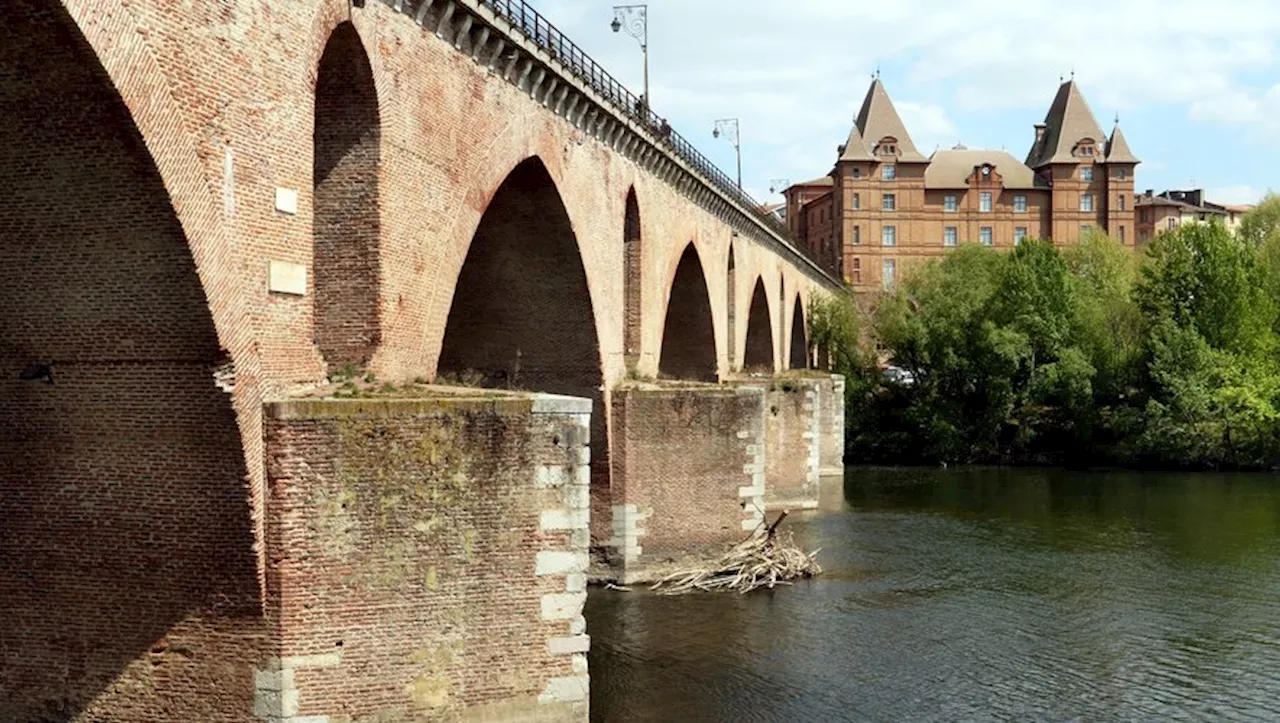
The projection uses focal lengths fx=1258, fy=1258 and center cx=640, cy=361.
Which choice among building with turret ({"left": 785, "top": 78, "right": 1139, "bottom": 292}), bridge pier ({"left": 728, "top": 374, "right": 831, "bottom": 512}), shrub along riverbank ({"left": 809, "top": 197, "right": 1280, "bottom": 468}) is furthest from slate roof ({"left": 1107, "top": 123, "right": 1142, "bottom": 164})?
bridge pier ({"left": 728, "top": 374, "right": 831, "bottom": 512})

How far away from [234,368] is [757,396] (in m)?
16.4

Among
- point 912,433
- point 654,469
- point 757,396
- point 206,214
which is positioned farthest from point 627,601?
point 912,433

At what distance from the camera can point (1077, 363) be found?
5622 centimetres

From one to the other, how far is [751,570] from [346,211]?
13636 millimetres

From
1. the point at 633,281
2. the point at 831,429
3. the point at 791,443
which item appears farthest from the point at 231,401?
the point at 831,429

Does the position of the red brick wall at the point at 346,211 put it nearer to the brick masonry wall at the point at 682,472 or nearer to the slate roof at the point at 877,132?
the brick masonry wall at the point at 682,472

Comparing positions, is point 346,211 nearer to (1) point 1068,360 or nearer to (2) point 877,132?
(1) point 1068,360

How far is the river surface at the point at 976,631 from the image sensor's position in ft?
60.0

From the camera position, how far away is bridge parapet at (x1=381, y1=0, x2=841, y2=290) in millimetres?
18000

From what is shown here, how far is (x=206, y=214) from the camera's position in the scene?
11.9 meters

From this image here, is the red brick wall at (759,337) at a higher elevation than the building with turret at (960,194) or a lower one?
lower

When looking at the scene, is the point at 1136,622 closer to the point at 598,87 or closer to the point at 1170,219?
the point at 598,87

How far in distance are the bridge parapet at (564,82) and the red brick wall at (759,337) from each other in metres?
12.2

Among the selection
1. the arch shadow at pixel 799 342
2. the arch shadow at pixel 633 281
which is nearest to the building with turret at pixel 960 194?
the arch shadow at pixel 799 342
